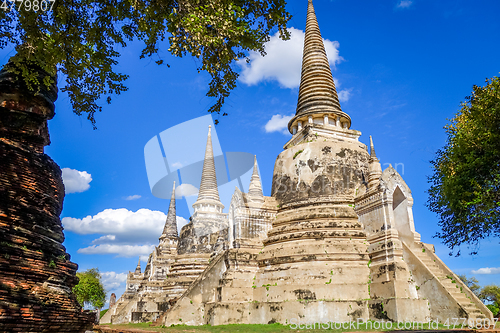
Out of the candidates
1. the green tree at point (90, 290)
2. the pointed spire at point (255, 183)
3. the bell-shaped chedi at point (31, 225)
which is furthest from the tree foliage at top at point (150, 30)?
the green tree at point (90, 290)

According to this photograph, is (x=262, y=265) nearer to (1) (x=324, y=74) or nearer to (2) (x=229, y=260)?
(2) (x=229, y=260)

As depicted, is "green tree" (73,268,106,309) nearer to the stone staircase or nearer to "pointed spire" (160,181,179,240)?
"pointed spire" (160,181,179,240)

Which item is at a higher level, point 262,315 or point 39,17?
point 39,17

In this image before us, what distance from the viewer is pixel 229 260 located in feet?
51.6

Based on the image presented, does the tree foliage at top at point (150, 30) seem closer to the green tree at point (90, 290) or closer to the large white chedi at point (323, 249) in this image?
the large white chedi at point (323, 249)

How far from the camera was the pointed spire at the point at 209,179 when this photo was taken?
33006mm

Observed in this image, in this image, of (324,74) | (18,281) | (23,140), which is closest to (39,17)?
(23,140)

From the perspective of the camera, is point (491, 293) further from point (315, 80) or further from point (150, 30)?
point (150, 30)

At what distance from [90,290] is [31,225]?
164ft

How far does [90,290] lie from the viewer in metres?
50.2

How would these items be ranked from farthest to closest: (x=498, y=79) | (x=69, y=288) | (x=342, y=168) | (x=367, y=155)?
(x=367, y=155) → (x=342, y=168) → (x=498, y=79) → (x=69, y=288)

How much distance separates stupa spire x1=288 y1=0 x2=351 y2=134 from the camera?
1977 centimetres

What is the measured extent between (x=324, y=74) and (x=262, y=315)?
46.7 ft

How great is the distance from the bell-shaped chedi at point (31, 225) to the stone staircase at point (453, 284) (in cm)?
1117
